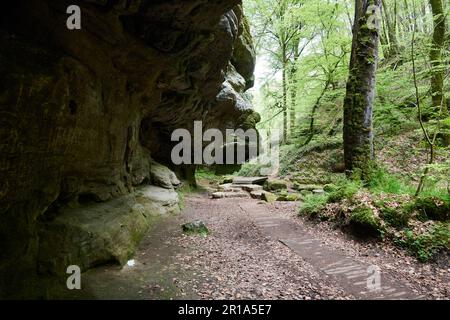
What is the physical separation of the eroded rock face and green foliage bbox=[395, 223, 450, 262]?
19.5 feet

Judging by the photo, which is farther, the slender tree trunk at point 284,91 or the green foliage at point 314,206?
the slender tree trunk at point 284,91

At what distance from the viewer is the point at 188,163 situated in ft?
54.7

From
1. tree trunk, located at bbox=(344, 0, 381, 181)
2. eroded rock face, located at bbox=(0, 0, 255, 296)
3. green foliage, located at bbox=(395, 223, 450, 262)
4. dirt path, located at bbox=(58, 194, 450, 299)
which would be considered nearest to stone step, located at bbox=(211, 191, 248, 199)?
dirt path, located at bbox=(58, 194, 450, 299)

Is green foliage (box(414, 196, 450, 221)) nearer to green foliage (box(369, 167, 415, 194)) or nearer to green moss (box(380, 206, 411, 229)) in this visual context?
green moss (box(380, 206, 411, 229))

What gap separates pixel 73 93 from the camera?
5125 mm

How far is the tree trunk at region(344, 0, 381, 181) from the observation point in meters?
9.20

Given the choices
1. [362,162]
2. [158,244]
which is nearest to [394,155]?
[362,162]

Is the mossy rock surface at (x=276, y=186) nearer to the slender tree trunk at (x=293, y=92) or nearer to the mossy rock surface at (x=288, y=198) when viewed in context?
the mossy rock surface at (x=288, y=198)

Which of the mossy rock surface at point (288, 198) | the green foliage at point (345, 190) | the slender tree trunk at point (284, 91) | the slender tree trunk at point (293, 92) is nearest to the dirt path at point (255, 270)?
the green foliage at point (345, 190)

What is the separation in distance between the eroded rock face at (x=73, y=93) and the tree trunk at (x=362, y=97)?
444 cm

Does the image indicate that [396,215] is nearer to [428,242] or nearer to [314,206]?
[428,242]

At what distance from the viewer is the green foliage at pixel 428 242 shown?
546cm

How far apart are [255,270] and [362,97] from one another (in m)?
7.00
